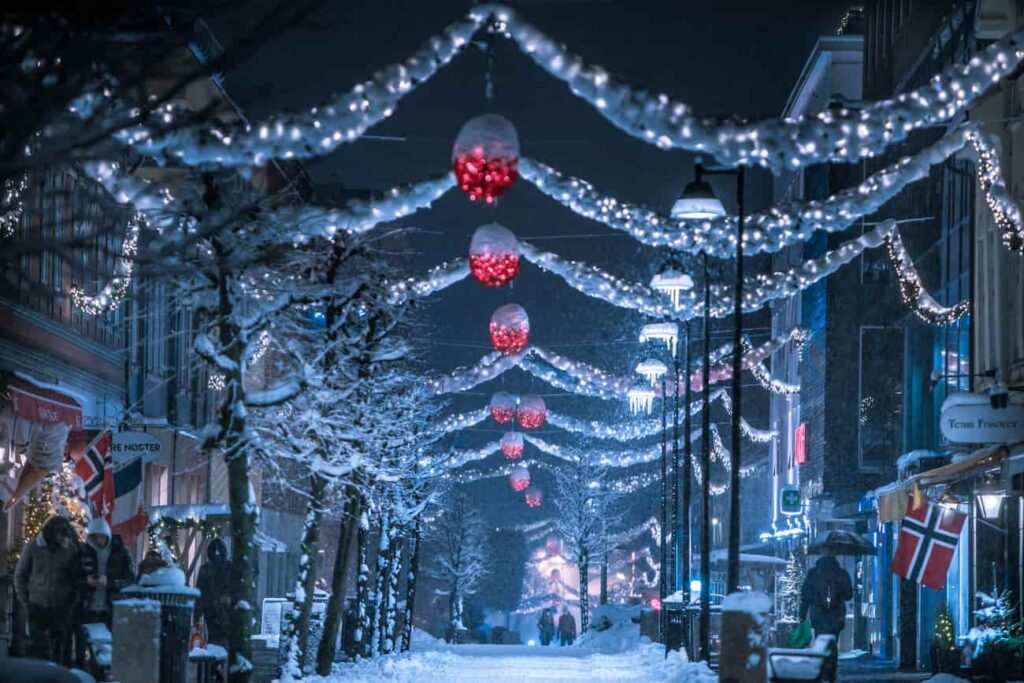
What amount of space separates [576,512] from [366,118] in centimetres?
7106

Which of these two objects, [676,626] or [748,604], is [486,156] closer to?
[748,604]

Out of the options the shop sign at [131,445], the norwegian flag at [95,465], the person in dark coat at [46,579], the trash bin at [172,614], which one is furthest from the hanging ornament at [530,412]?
the trash bin at [172,614]

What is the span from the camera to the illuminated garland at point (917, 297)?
1470 inches

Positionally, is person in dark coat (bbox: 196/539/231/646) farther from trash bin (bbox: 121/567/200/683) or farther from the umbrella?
the umbrella

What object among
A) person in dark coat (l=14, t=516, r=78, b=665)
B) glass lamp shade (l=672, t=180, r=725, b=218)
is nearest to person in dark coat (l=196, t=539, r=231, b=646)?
person in dark coat (l=14, t=516, r=78, b=665)

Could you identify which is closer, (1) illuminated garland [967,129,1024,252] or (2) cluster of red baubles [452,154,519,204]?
(2) cluster of red baubles [452,154,519,204]

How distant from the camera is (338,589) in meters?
32.0

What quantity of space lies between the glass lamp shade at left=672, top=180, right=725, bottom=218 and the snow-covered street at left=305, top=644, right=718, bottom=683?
6.33 meters

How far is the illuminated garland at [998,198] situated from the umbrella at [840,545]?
8926 millimetres

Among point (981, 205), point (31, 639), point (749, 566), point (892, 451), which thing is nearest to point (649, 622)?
point (749, 566)

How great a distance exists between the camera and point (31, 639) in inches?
860

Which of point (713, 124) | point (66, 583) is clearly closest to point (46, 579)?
point (66, 583)

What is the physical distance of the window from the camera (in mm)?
52969

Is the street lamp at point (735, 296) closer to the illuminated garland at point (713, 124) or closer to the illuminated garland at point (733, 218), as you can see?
the illuminated garland at point (733, 218)
